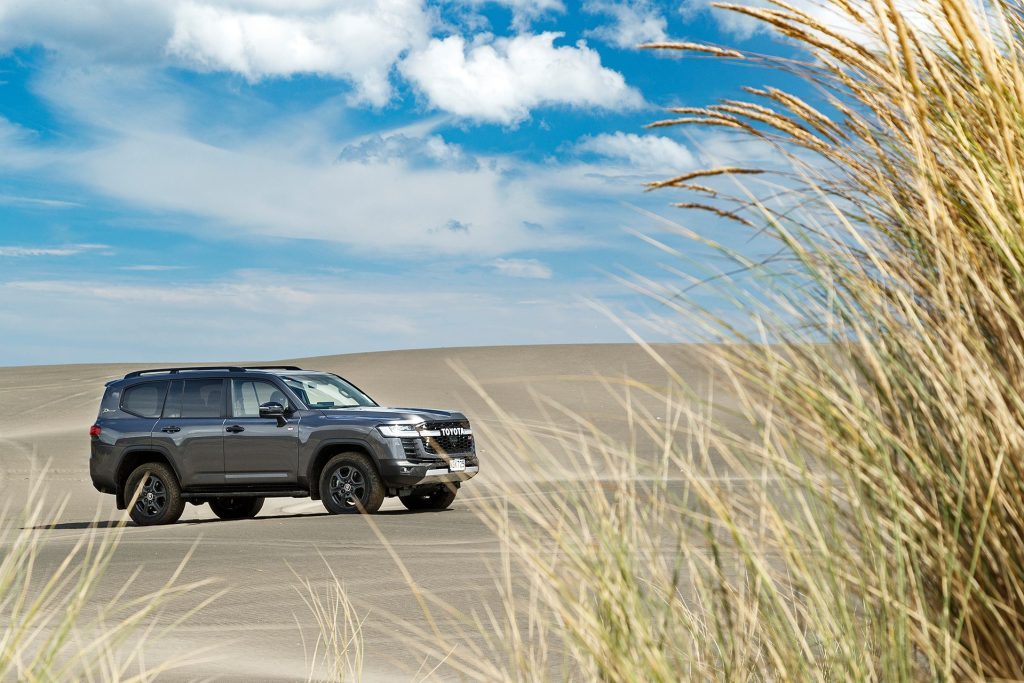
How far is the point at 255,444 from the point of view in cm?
1526

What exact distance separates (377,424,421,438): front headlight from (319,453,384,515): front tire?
1.70ft

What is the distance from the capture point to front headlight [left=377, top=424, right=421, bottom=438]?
14641mm

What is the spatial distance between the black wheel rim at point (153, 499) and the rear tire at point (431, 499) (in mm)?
3358

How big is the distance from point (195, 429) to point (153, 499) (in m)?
1.21

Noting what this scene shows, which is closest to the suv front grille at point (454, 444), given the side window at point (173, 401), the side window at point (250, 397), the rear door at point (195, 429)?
the side window at point (250, 397)

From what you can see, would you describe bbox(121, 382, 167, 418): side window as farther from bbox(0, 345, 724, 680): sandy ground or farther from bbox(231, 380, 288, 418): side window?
bbox(0, 345, 724, 680): sandy ground

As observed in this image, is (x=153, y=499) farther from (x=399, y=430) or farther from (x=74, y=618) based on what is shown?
(x=74, y=618)

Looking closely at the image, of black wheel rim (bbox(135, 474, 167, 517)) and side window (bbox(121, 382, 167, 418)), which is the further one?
side window (bbox(121, 382, 167, 418))

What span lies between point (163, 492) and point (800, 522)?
14440 millimetres

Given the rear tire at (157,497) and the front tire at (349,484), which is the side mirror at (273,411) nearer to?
the front tire at (349,484)

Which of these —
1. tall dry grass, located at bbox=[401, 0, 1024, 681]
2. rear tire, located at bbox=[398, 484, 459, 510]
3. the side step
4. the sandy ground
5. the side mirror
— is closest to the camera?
tall dry grass, located at bbox=[401, 0, 1024, 681]

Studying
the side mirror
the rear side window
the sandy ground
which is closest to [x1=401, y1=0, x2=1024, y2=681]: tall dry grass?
the sandy ground

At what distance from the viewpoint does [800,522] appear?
2387 mm

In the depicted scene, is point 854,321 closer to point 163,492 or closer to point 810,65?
point 810,65
